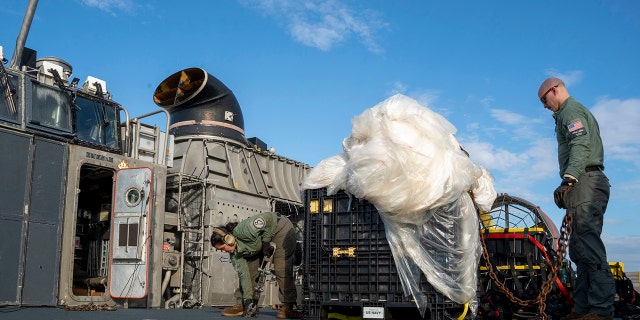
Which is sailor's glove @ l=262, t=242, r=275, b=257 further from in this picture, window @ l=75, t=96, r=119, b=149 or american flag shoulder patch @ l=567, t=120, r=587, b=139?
american flag shoulder patch @ l=567, t=120, r=587, b=139

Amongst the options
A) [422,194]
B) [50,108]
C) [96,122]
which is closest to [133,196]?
[96,122]

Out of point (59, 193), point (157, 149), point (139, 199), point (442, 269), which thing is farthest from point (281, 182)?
point (442, 269)

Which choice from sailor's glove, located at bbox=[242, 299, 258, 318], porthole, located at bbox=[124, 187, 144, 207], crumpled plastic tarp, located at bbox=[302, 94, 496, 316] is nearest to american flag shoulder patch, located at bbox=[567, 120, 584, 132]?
crumpled plastic tarp, located at bbox=[302, 94, 496, 316]

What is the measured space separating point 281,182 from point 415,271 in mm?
8191

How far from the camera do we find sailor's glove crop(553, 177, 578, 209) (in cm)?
488

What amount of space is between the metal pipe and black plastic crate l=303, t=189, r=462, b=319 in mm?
5292

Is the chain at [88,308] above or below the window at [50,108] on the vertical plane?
below

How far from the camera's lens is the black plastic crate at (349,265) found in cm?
600

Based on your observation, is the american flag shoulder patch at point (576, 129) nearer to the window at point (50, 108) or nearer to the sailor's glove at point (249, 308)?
the sailor's glove at point (249, 308)

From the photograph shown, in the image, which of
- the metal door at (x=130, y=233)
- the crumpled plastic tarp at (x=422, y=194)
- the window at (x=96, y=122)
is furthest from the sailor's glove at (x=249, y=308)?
the window at (x=96, y=122)

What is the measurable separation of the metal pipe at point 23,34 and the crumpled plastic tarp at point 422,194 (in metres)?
5.86

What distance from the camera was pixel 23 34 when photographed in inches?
376

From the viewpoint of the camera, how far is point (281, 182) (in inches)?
545

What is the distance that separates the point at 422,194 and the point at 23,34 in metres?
7.22
